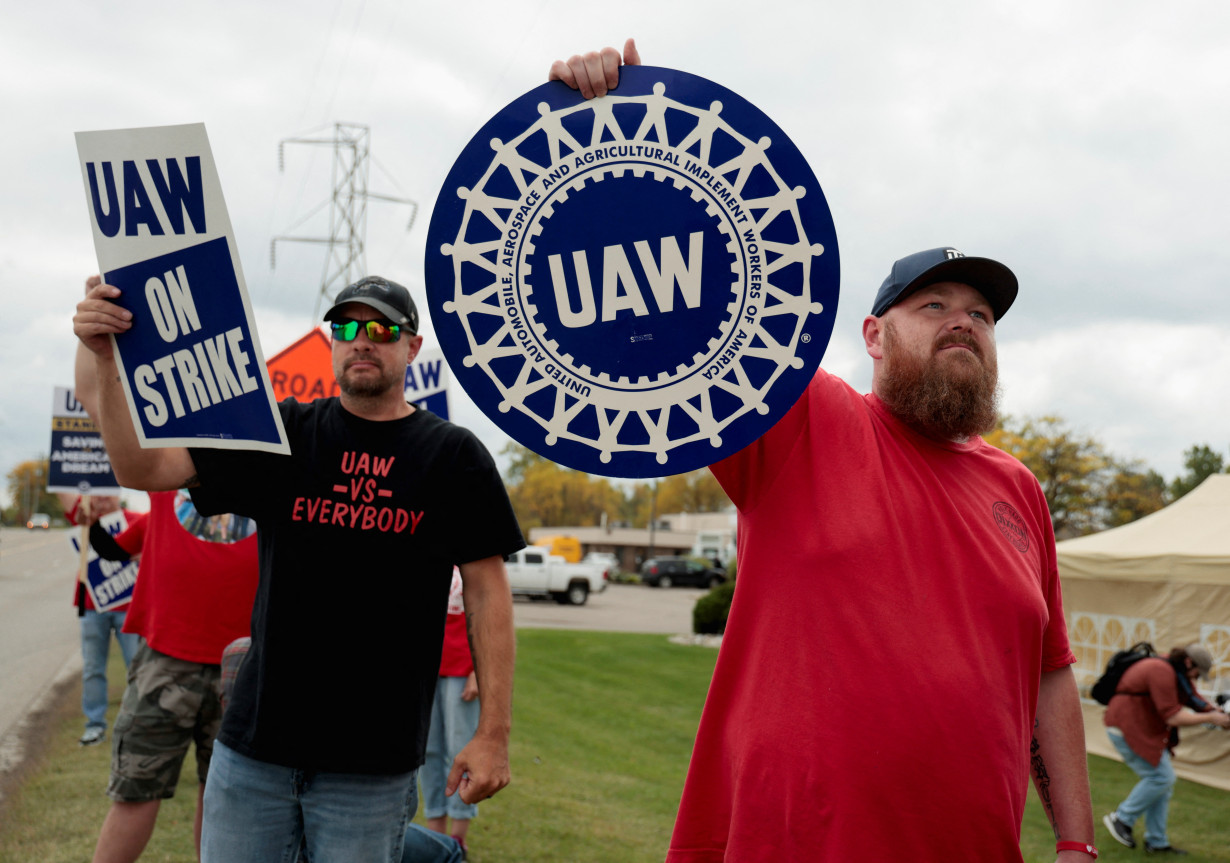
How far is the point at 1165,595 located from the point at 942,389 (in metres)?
9.76

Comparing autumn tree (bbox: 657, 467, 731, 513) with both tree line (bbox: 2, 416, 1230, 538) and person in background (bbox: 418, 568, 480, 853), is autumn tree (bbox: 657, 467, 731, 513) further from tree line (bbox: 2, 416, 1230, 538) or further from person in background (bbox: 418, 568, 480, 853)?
person in background (bbox: 418, 568, 480, 853)

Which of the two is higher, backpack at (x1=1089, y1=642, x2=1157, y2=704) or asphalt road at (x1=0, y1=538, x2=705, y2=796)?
backpack at (x1=1089, y1=642, x2=1157, y2=704)

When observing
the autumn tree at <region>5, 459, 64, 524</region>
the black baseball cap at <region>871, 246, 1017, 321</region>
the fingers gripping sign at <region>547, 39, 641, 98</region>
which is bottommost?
the autumn tree at <region>5, 459, 64, 524</region>

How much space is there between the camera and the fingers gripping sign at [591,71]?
5.62 feet

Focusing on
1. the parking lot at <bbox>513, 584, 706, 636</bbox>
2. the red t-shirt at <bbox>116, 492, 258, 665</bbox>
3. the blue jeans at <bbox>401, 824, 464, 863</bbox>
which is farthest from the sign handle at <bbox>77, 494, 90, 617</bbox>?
the parking lot at <bbox>513, 584, 706, 636</bbox>

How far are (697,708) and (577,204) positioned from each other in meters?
10.2

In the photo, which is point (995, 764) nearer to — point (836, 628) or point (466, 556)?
point (836, 628)

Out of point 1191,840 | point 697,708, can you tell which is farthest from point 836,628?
point 697,708

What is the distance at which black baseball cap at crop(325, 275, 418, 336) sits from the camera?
2.68 meters

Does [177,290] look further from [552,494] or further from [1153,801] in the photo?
[552,494]

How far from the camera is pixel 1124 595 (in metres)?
10.4

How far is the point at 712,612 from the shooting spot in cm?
1897

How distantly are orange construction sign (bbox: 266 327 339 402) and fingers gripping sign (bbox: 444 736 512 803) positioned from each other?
3607mm

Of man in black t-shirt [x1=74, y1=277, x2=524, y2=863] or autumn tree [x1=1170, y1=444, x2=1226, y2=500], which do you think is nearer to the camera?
man in black t-shirt [x1=74, y1=277, x2=524, y2=863]
